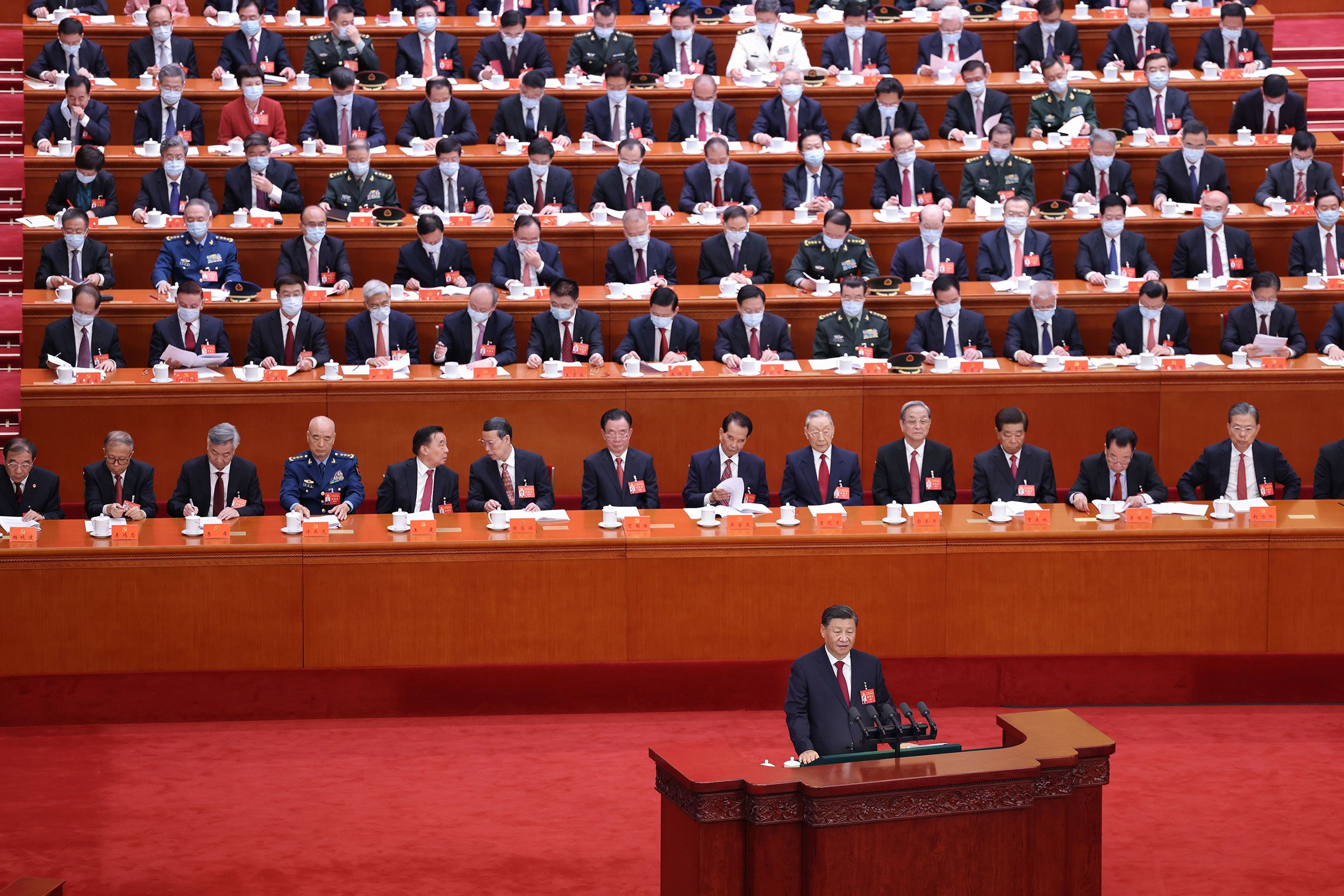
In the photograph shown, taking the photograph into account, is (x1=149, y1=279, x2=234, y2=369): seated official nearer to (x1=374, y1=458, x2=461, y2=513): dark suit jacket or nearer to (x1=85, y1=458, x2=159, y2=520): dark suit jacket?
(x1=85, y1=458, x2=159, y2=520): dark suit jacket

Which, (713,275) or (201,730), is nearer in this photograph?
(201,730)

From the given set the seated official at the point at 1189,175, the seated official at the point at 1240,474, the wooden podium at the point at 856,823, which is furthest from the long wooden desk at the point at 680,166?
the wooden podium at the point at 856,823

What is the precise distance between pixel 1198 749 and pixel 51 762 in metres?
5.06

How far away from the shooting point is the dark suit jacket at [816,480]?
8711 mm

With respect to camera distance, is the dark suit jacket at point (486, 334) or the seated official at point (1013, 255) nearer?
the dark suit jacket at point (486, 334)

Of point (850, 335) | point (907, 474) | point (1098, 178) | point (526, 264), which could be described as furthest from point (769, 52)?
point (907, 474)

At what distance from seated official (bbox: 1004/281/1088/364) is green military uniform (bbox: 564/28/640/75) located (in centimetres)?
447

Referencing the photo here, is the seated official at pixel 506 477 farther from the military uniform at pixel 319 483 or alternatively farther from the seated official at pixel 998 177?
the seated official at pixel 998 177

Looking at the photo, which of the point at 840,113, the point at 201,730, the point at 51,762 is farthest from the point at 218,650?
the point at 840,113

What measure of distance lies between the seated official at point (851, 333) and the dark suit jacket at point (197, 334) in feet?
12.6

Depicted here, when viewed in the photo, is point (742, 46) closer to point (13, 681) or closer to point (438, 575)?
point (438, 575)

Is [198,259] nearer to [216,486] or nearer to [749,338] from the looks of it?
[216,486]

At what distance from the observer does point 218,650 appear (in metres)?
7.38

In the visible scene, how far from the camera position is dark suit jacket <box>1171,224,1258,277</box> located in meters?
11.1
